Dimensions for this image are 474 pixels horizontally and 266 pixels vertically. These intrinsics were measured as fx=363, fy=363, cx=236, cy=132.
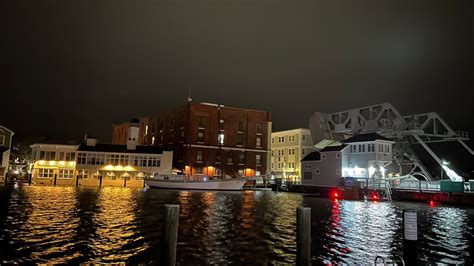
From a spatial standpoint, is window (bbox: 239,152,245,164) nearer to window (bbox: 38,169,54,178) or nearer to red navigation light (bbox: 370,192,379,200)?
red navigation light (bbox: 370,192,379,200)

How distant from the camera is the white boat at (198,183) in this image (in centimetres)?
6488

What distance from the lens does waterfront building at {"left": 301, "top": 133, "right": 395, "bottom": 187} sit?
59031mm

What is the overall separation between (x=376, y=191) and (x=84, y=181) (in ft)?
167

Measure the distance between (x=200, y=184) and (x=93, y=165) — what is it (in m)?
20.9

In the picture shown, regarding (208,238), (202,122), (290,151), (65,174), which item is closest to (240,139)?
(202,122)

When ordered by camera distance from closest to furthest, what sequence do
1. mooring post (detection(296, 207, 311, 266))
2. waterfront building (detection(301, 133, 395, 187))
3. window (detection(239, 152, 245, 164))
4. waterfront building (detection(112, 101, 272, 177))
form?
mooring post (detection(296, 207, 311, 266)) → waterfront building (detection(301, 133, 395, 187)) → waterfront building (detection(112, 101, 272, 177)) → window (detection(239, 152, 245, 164))

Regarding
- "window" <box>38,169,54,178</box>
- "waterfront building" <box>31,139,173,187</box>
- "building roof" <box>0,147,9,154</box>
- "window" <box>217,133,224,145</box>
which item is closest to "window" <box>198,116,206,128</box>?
"window" <box>217,133,224,145</box>

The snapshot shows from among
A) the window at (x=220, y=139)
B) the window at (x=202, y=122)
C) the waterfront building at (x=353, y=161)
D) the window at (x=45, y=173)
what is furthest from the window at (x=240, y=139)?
the window at (x=45, y=173)

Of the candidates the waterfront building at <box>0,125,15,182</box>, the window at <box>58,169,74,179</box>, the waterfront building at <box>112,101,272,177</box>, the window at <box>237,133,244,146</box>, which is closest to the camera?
the waterfront building at <box>0,125,15,182</box>

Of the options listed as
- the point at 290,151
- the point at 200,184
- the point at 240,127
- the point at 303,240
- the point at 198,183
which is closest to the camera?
the point at 303,240

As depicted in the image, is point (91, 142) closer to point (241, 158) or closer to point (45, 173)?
point (45, 173)

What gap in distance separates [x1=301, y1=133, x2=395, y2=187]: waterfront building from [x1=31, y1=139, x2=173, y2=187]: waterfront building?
1170 inches

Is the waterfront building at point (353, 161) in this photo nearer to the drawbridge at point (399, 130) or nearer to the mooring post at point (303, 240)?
the drawbridge at point (399, 130)

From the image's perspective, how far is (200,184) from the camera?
6588 cm
